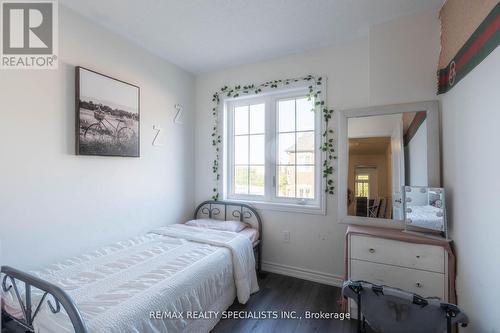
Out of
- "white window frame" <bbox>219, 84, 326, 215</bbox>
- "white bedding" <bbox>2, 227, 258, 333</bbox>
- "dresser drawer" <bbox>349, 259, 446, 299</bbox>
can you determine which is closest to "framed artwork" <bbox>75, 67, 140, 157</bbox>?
"white bedding" <bbox>2, 227, 258, 333</bbox>

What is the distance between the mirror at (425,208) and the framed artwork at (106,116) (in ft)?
8.43

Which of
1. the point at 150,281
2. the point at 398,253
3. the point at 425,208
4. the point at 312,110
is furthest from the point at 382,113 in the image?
the point at 150,281

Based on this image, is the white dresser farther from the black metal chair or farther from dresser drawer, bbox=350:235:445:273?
the black metal chair

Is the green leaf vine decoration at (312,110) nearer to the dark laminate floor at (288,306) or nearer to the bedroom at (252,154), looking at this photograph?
the bedroom at (252,154)

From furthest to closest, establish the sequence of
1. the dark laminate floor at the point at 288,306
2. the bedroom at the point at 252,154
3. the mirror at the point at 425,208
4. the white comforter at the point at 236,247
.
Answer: the white comforter at the point at 236,247
the dark laminate floor at the point at 288,306
the mirror at the point at 425,208
the bedroom at the point at 252,154

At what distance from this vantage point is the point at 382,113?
213 cm

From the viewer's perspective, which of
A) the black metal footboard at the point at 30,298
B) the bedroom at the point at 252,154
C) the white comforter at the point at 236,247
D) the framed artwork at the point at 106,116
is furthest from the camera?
the white comforter at the point at 236,247

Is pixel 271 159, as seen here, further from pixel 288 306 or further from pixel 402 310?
pixel 402 310

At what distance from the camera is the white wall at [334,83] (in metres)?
2.02

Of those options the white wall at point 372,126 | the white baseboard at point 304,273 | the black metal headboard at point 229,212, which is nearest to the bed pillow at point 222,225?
the black metal headboard at point 229,212

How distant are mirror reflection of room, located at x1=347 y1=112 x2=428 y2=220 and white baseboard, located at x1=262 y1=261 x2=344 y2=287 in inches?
30.7

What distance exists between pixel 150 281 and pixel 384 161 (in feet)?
6.92

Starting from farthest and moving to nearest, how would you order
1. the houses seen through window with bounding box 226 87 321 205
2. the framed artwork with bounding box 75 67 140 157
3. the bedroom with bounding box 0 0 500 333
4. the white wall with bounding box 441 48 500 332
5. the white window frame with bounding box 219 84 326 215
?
1. the houses seen through window with bounding box 226 87 321 205
2. the white window frame with bounding box 219 84 326 215
3. the framed artwork with bounding box 75 67 140 157
4. the bedroom with bounding box 0 0 500 333
5. the white wall with bounding box 441 48 500 332

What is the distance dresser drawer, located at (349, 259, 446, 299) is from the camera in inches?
65.9
